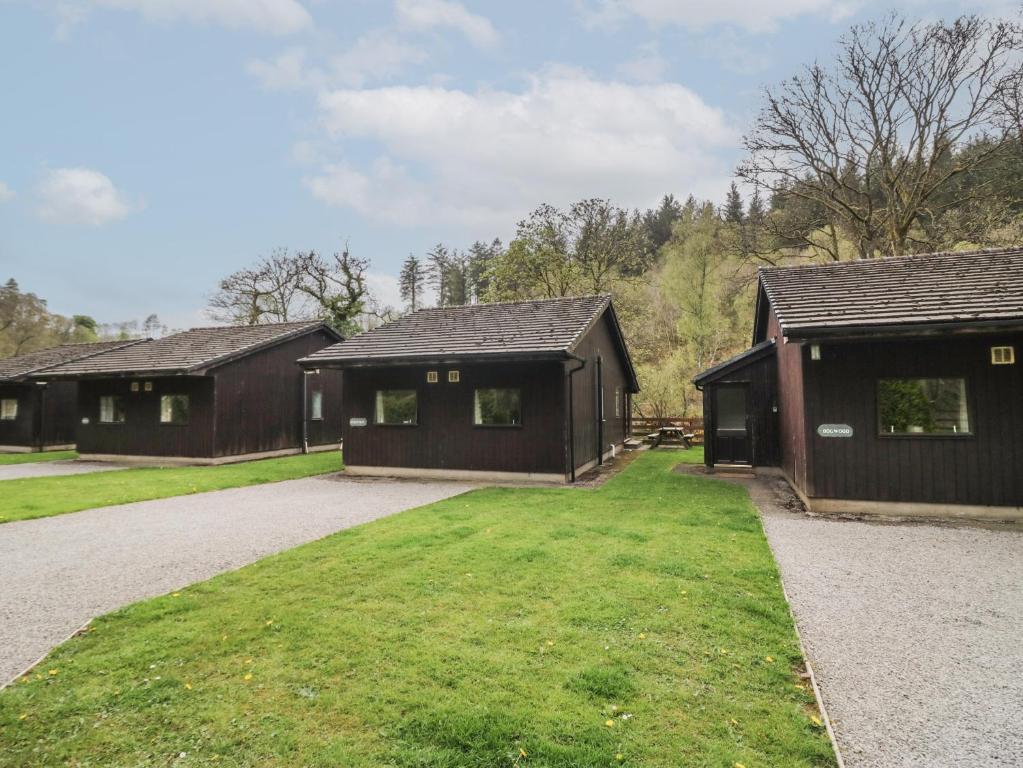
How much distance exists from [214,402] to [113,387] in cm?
405

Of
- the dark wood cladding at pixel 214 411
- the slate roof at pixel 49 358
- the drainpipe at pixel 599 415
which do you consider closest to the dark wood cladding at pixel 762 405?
the drainpipe at pixel 599 415

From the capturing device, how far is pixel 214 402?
14656 mm

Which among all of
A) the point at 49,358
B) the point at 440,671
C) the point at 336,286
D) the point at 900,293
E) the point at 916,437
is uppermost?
the point at 336,286

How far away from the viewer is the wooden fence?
1993 centimetres

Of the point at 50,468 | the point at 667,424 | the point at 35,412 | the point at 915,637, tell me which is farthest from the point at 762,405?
the point at 35,412

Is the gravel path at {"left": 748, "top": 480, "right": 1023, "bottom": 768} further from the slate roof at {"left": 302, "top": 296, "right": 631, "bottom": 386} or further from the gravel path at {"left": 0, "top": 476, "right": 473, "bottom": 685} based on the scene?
the slate roof at {"left": 302, "top": 296, "right": 631, "bottom": 386}

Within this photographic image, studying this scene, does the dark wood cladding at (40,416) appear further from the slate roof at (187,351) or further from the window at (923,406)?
the window at (923,406)

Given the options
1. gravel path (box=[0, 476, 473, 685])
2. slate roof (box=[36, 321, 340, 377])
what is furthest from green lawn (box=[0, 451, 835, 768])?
slate roof (box=[36, 321, 340, 377])

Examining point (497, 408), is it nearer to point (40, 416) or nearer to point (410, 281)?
point (40, 416)

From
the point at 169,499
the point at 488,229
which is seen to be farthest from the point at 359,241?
the point at 169,499

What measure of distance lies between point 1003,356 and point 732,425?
6175 millimetres

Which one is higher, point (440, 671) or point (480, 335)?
point (480, 335)

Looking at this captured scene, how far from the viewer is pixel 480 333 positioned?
1243cm

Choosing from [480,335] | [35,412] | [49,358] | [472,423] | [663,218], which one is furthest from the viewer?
[663,218]
